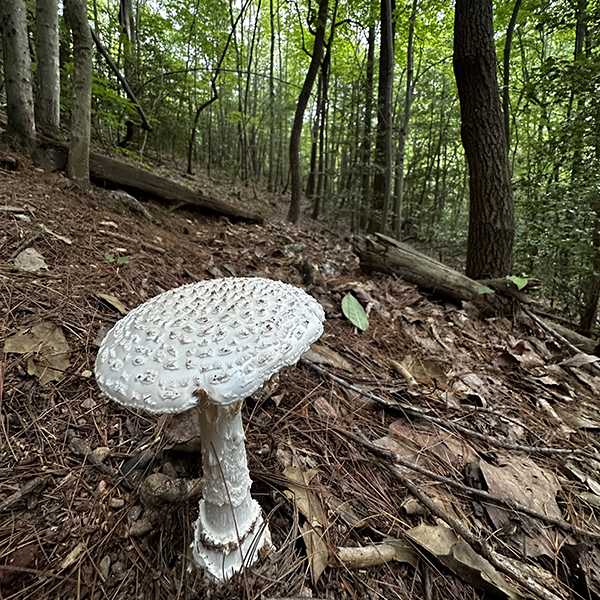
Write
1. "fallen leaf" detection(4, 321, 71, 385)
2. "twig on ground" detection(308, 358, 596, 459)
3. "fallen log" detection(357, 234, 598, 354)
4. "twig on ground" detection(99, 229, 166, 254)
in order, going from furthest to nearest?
"fallen log" detection(357, 234, 598, 354), "twig on ground" detection(99, 229, 166, 254), "twig on ground" detection(308, 358, 596, 459), "fallen leaf" detection(4, 321, 71, 385)

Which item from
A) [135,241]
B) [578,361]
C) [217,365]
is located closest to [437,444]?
[217,365]

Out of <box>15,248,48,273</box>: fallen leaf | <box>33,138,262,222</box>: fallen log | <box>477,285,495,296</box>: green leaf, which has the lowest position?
<box>477,285,495,296</box>: green leaf

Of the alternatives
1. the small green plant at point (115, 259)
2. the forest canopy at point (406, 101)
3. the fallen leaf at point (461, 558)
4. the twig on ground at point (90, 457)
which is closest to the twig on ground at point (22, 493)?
the twig on ground at point (90, 457)

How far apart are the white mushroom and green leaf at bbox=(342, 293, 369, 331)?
1.66 m

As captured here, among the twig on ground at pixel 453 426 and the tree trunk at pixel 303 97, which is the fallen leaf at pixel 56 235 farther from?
the tree trunk at pixel 303 97

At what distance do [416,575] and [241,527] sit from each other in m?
0.75

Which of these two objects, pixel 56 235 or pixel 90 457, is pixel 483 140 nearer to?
pixel 56 235

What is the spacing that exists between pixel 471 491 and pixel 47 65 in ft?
22.6

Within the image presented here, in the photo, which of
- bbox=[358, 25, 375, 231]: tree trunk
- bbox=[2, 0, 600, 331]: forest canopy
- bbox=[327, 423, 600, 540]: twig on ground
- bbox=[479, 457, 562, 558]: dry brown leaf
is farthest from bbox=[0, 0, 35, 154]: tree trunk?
bbox=[358, 25, 375, 231]: tree trunk

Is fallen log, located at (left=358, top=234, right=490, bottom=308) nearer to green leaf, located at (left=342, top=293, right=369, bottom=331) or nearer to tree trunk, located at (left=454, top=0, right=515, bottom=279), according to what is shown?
tree trunk, located at (left=454, top=0, right=515, bottom=279)

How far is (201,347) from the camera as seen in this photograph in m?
1.03

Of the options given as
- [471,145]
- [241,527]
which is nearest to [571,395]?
[241,527]

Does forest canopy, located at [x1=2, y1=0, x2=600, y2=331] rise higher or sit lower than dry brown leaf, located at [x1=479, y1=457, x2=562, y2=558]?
higher

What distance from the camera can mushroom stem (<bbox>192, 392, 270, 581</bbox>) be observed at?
4.30 feet
